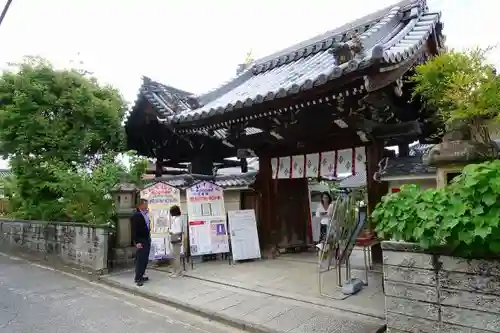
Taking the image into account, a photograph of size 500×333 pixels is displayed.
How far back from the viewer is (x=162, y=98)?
12.1 metres

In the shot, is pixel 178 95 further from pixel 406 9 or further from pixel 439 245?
pixel 439 245

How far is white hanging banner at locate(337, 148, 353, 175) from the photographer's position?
8719 millimetres

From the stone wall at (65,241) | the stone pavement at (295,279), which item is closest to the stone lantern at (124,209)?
the stone wall at (65,241)

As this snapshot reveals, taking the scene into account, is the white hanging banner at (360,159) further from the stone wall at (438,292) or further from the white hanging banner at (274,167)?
the stone wall at (438,292)

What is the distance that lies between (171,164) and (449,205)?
39.3 ft

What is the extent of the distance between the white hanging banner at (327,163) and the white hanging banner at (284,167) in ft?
3.61

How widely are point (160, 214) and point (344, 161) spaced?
16.5ft

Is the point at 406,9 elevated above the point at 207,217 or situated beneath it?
elevated above

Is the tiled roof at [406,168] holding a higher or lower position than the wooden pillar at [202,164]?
lower

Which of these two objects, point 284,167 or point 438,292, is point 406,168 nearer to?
point 438,292

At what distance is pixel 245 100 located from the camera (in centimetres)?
754

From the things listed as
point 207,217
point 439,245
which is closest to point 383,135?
point 439,245

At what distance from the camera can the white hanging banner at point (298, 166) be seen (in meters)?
9.73

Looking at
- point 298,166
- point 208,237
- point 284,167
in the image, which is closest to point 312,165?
point 298,166
